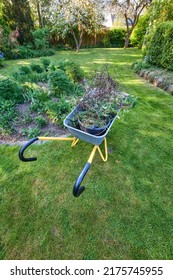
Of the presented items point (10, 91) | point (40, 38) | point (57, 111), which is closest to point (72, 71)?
point (10, 91)

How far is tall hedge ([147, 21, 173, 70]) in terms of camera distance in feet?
15.1

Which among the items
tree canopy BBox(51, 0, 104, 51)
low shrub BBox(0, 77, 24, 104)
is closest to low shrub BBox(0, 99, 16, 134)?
low shrub BBox(0, 77, 24, 104)

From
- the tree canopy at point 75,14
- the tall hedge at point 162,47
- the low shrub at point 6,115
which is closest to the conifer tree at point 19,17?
the tree canopy at point 75,14

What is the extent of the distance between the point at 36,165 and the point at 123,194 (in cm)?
118

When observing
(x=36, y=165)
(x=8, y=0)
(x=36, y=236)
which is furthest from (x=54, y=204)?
(x=8, y=0)

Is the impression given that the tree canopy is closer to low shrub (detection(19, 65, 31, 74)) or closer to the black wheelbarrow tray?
low shrub (detection(19, 65, 31, 74))

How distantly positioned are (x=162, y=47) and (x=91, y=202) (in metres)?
5.41

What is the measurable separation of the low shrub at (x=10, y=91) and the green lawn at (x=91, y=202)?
4.05 feet

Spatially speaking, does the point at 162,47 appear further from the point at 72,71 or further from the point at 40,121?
the point at 40,121

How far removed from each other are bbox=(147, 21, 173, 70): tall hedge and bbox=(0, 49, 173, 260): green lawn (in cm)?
324
